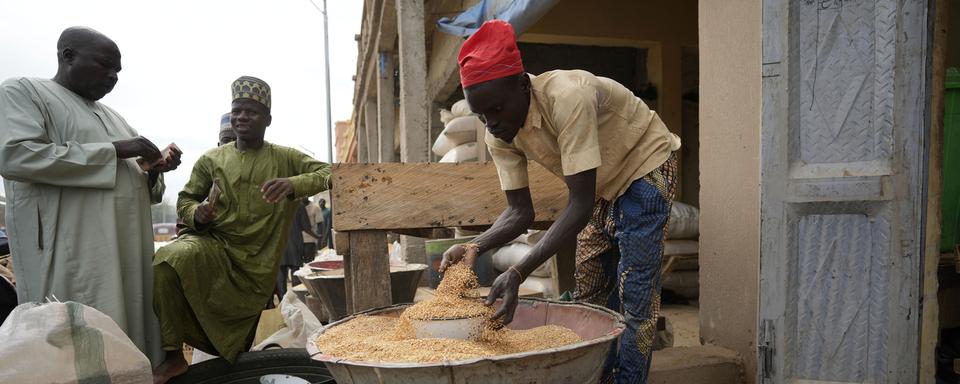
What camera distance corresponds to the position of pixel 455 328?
5.57ft

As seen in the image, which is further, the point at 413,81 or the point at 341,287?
the point at 413,81

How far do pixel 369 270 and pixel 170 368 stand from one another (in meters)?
1.13

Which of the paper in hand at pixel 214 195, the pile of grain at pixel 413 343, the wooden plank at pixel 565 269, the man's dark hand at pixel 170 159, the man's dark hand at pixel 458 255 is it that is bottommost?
the wooden plank at pixel 565 269

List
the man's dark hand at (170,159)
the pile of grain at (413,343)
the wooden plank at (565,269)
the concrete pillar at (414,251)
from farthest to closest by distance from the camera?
the concrete pillar at (414,251)
the wooden plank at (565,269)
the man's dark hand at (170,159)
the pile of grain at (413,343)

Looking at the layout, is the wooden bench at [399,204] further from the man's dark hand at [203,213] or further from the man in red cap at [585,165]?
the man's dark hand at [203,213]

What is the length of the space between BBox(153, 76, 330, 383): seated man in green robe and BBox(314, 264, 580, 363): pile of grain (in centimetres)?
116

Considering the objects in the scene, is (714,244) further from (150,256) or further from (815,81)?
(150,256)

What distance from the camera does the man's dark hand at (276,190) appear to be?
272 centimetres

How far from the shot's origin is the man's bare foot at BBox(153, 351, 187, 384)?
106 inches

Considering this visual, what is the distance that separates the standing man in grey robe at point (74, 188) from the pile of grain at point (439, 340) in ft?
4.66

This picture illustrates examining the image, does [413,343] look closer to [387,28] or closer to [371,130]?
[387,28]

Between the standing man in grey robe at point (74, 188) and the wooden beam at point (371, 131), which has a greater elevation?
the wooden beam at point (371, 131)

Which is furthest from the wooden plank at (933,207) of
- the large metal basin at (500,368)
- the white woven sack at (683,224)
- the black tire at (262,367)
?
the black tire at (262,367)

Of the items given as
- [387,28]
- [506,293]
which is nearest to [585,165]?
[506,293]
